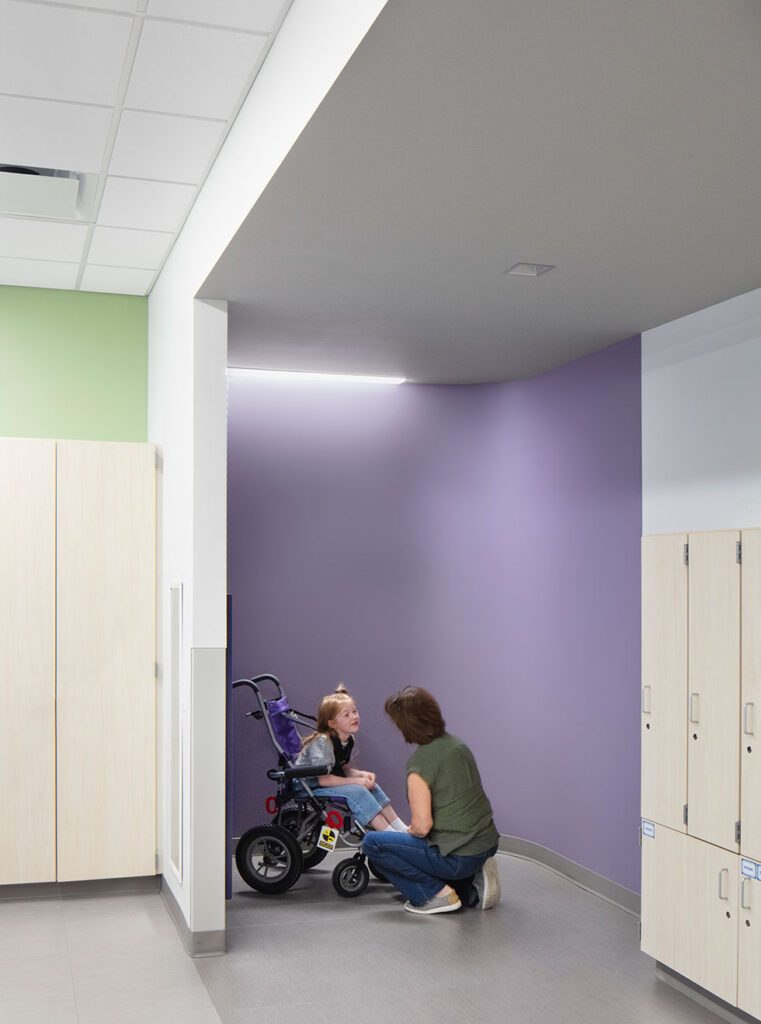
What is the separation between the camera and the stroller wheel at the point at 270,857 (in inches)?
214

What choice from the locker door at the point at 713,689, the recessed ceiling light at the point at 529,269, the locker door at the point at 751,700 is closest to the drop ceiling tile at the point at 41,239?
the recessed ceiling light at the point at 529,269

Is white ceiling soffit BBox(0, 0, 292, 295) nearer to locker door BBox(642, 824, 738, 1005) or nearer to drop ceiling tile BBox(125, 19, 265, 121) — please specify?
drop ceiling tile BBox(125, 19, 265, 121)

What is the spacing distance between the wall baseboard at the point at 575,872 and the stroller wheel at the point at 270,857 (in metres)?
1.51

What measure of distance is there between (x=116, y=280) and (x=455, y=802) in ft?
10.9

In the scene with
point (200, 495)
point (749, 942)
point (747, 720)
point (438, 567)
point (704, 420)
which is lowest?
point (749, 942)

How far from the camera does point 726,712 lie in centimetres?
403

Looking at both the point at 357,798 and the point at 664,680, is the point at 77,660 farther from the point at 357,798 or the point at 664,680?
the point at 664,680

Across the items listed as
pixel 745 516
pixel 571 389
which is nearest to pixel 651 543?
pixel 745 516

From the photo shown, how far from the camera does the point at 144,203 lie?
183 inches

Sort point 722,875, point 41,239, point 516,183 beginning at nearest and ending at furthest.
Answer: point 516,183, point 722,875, point 41,239

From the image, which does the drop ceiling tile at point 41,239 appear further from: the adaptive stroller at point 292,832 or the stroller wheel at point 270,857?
the stroller wheel at point 270,857

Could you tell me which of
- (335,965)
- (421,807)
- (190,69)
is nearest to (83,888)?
(335,965)

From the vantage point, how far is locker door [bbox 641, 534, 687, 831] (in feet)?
14.1

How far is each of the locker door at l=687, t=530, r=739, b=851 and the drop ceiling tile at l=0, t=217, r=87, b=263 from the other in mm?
3163
